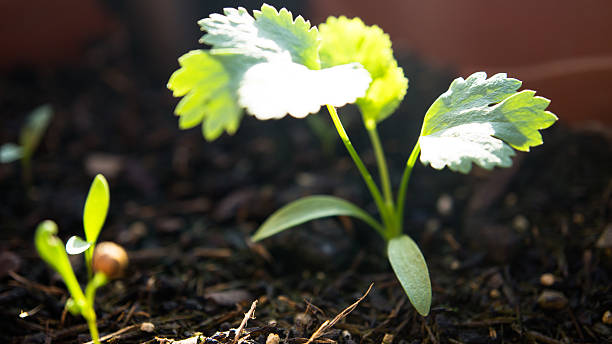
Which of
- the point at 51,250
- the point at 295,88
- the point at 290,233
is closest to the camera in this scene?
the point at 51,250

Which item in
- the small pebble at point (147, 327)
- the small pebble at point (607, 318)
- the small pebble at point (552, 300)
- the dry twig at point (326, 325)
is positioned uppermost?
the small pebble at point (147, 327)

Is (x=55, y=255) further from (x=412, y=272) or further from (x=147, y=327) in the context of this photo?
(x=412, y=272)

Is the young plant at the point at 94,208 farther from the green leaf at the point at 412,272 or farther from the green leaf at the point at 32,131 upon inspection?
the green leaf at the point at 32,131

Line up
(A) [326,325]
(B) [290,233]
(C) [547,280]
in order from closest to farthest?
1. (A) [326,325]
2. (C) [547,280]
3. (B) [290,233]

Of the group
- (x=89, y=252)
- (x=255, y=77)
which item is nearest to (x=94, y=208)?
(x=89, y=252)

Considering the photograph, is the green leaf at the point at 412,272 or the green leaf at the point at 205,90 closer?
the green leaf at the point at 205,90

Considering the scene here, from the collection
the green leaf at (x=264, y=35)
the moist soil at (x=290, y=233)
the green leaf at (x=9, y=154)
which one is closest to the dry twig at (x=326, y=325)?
the moist soil at (x=290, y=233)

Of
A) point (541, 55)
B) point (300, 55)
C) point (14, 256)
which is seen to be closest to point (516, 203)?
point (541, 55)

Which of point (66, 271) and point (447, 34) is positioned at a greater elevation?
point (447, 34)
